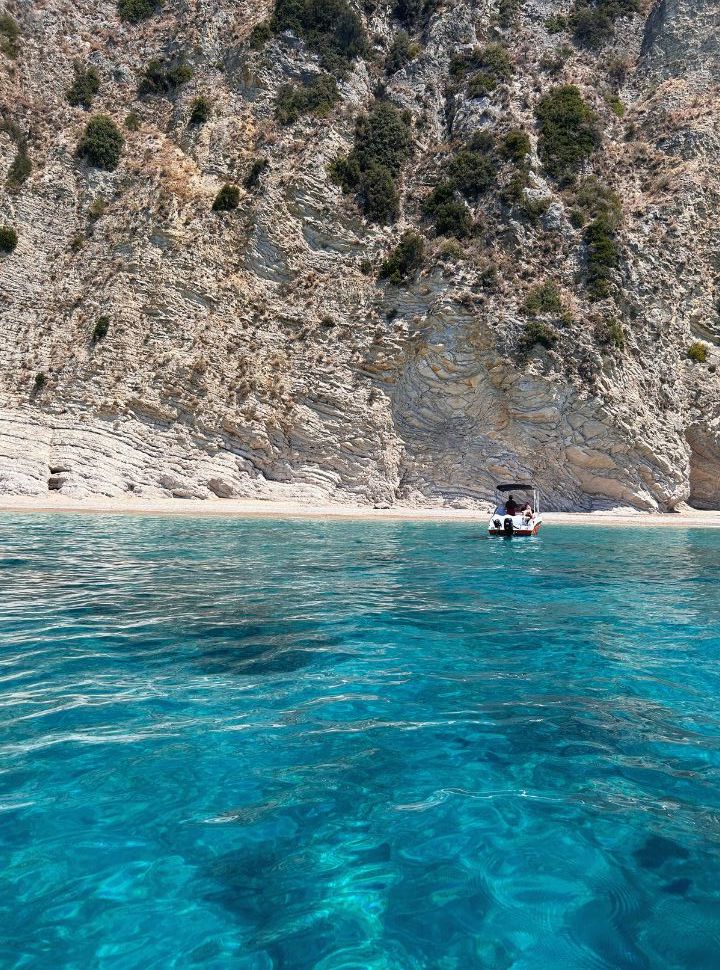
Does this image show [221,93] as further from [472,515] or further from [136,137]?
[472,515]

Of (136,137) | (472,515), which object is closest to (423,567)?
(472,515)

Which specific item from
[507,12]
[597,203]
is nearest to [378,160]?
[597,203]

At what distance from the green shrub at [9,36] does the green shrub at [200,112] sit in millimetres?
14479

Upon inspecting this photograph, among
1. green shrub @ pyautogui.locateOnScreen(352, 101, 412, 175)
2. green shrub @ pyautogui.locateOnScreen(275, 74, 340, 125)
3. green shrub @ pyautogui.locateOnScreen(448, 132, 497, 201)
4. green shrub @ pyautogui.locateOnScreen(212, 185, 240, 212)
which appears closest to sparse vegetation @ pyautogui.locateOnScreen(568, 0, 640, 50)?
green shrub @ pyautogui.locateOnScreen(352, 101, 412, 175)

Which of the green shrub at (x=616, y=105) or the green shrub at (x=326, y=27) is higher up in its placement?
the green shrub at (x=326, y=27)

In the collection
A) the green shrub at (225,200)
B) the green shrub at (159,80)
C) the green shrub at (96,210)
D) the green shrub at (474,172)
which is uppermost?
the green shrub at (159,80)

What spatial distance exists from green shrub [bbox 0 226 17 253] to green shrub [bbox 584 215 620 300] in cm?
3557

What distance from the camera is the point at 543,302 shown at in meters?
39.2

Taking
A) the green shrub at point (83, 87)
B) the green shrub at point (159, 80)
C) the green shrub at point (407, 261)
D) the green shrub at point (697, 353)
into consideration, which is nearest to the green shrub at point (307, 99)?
the green shrub at point (159, 80)

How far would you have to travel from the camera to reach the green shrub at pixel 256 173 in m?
42.6

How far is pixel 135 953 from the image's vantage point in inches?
110

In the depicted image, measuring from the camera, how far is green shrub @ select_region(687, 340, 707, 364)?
42406mm

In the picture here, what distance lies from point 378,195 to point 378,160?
3398mm

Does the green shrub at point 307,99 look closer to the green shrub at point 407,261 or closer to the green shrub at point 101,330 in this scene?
the green shrub at point 407,261
